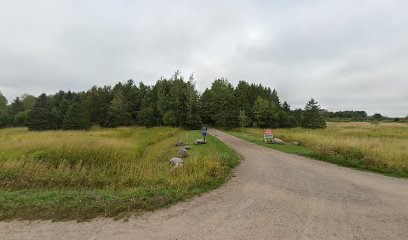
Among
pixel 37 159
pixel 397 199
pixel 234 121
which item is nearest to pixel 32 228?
pixel 37 159

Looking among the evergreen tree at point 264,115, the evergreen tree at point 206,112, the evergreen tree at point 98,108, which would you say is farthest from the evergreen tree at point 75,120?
the evergreen tree at point 264,115

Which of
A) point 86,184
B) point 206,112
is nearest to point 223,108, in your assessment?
point 206,112

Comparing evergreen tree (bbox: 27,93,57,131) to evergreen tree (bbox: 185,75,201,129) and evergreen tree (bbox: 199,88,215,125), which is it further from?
evergreen tree (bbox: 199,88,215,125)

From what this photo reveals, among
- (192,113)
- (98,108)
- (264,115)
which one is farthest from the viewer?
(98,108)

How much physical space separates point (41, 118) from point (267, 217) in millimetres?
57115

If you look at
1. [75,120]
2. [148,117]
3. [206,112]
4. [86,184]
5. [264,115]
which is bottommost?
[86,184]

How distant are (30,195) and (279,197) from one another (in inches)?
277

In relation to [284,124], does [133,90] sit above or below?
above

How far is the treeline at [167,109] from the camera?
150ft

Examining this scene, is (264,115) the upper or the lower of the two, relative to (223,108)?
lower

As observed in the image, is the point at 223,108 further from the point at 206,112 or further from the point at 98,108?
the point at 98,108

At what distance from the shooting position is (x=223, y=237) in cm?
443

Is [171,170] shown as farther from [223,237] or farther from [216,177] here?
[223,237]

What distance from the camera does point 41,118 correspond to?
4947 cm
